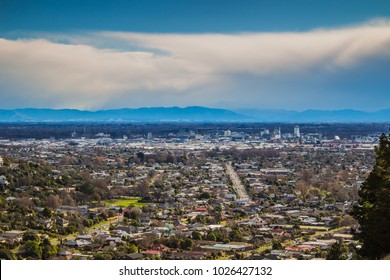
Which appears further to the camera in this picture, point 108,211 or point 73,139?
point 73,139

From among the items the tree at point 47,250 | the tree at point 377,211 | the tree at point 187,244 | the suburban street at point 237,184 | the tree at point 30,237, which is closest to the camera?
the tree at point 377,211

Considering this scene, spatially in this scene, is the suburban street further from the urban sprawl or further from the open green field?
the open green field

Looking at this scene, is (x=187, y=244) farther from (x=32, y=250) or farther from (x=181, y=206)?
(x=181, y=206)

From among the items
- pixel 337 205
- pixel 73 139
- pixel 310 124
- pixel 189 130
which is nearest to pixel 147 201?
pixel 337 205

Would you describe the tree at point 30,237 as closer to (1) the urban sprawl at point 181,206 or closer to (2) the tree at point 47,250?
(1) the urban sprawl at point 181,206

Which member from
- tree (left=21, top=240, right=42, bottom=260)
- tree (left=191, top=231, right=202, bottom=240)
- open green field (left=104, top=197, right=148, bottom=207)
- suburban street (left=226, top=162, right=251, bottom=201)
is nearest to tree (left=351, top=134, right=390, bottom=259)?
tree (left=21, top=240, right=42, bottom=260)

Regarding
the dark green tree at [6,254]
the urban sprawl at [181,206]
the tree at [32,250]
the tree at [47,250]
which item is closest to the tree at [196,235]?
the urban sprawl at [181,206]

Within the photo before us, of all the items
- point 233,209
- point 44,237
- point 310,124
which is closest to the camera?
point 44,237
